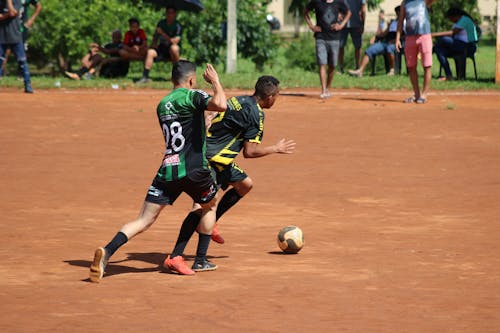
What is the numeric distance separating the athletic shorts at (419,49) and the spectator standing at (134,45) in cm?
647

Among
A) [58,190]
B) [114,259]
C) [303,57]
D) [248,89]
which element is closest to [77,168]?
[58,190]

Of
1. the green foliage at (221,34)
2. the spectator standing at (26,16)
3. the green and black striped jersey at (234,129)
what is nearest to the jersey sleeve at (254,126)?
the green and black striped jersey at (234,129)

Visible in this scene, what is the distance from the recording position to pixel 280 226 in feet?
35.2

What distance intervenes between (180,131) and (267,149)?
84 cm

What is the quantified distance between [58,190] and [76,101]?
27.8 feet

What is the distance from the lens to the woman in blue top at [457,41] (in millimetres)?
24938

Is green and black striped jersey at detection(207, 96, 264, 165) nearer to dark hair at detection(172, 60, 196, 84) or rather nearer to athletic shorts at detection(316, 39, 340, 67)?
dark hair at detection(172, 60, 196, 84)

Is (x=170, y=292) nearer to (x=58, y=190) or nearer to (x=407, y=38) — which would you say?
(x=58, y=190)

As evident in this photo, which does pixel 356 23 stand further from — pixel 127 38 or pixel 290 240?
pixel 290 240

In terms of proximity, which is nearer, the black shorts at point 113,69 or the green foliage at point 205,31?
the black shorts at point 113,69

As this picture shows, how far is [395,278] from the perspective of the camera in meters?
8.45

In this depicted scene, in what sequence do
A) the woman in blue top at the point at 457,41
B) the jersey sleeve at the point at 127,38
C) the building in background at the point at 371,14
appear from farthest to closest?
the building in background at the point at 371,14 < the woman in blue top at the point at 457,41 < the jersey sleeve at the point at 127,38

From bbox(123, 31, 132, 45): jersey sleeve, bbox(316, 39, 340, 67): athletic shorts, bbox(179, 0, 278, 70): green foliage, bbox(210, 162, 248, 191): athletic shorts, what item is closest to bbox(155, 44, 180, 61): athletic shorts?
bbox(123, 31, 132, 45): jersey sleeve

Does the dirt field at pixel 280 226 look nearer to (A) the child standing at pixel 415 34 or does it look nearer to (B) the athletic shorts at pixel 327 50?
(A) the child standing at pixel 415 34
